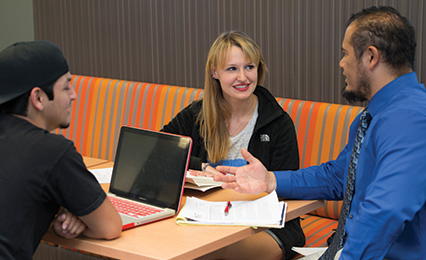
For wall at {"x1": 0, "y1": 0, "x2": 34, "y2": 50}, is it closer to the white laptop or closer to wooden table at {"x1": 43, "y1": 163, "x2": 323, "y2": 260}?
the white laptop

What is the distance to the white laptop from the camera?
1.99m

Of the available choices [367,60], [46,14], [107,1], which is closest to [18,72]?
[367,60]

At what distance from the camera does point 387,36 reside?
1.80 metres

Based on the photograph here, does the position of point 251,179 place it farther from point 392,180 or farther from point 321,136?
point 321,136

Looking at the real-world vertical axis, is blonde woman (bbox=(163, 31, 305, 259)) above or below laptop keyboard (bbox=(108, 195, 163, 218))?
above

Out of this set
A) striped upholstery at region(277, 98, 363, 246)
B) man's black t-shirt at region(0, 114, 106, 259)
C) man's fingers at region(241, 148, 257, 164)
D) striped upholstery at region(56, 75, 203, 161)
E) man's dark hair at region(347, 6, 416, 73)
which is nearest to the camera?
man's black t-shirt at region(0, 114, 106, 259)

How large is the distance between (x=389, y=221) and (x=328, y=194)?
0.65 m

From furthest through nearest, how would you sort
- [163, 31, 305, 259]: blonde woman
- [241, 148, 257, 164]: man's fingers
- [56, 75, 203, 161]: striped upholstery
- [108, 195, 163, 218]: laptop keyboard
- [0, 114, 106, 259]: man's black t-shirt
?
[56, 75, 203, 161]: striped upholstery → [163, 31, 305, 259]: blonde woman → [241, 148, 257, 164]: man's fingers → [108, 195, 163, 218]: laptop keyboard → [0, 114, 106, 259]: man's black t-shirt

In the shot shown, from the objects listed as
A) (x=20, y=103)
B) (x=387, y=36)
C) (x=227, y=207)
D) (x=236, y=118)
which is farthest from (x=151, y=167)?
(x=387, y=36)

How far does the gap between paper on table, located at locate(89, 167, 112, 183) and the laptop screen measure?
0.71 ft

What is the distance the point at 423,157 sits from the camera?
1.60 metres

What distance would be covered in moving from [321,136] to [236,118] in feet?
1.74

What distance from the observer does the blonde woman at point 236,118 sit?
2.64m

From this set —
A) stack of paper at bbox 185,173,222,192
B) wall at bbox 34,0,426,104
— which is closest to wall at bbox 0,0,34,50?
wall at bbox 34,0,426,104
